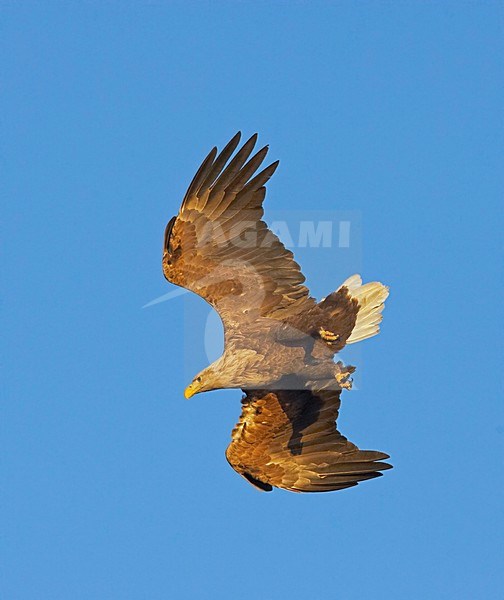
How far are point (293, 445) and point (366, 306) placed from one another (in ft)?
6.05

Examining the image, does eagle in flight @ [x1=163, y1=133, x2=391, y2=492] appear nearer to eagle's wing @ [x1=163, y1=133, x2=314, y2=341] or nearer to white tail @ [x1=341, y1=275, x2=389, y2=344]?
eagle's wing @ [x1=163, y1=133, x2=314, y2=341]

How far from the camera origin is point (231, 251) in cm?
1516

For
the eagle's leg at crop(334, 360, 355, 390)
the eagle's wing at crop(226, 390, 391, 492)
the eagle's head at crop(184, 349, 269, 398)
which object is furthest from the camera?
the eagle's wing at crop(226, 390, 391, 492)

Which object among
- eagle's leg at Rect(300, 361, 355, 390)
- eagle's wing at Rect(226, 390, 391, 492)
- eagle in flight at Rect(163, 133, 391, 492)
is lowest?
eagle's wing at Rect(226, 390, 391, 492)

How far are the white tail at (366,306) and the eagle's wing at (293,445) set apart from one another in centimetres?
77

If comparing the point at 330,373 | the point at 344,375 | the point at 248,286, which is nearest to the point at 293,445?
the point at 330,373

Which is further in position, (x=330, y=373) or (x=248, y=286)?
Result: (x=330, y=373)

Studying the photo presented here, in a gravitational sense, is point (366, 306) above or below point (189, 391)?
above

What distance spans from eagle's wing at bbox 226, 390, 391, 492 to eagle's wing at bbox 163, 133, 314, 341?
46.7 inches

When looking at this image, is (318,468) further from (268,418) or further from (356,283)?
(356,283)

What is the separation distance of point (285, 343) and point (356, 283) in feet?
4.90

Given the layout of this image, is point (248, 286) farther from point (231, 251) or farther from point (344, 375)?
point (344, 375)

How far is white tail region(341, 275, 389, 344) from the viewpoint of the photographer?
16.0 m

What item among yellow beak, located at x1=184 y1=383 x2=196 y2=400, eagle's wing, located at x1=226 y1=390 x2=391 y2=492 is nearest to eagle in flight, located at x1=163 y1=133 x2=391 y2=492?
yellow beak, located at x1=184 y1=383 x2=196 y2=400
